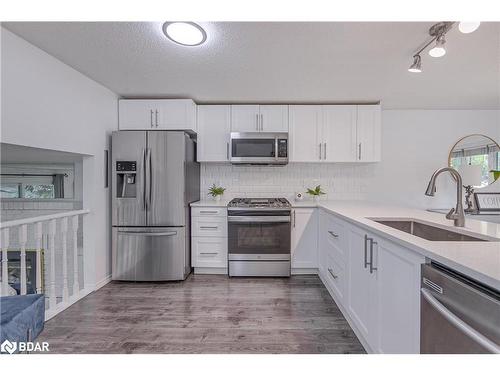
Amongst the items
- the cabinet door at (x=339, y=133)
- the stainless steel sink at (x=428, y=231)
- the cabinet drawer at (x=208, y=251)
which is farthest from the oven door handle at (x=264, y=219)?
the stainless steel sink at (x=428, y=231)

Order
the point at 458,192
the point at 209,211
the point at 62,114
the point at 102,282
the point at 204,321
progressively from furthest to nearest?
the point at 209,211
the point at 102,282
the point at 62,114
the point at 204,321
the point at 458,192

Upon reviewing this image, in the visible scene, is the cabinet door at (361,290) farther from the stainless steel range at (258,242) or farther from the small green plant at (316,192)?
the small green plant at (316,192)

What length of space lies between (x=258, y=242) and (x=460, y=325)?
2.37m

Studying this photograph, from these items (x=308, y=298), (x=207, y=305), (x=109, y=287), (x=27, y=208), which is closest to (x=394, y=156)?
(x=308, y=298)

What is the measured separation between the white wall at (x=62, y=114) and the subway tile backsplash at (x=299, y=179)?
1.43m

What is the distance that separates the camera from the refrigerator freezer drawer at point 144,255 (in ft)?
9.82

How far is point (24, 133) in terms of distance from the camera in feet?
6.38

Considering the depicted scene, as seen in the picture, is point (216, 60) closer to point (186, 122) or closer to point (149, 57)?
point (149, 57)

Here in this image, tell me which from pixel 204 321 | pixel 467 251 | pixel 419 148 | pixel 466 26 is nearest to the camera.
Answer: pixel 467 251

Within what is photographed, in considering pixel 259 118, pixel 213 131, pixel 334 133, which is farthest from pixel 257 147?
pixel 334 133

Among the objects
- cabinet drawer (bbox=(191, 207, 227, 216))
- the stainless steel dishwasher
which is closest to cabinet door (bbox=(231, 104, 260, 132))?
cabinet drawer (bbox=(191, 207, 227, 216))

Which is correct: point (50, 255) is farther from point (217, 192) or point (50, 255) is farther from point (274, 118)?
point (274, 118)

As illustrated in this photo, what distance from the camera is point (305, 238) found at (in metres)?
3.22

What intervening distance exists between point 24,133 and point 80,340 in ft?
5.01
